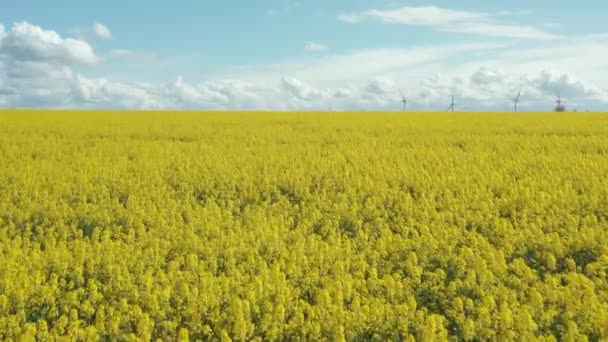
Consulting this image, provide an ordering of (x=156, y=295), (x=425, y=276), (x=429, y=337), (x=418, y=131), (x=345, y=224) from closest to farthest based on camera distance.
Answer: (x=429, y=337)
(x=156, y=295)
(x=425, y=276)
(x=345, y=224)
(x=418, y=131)

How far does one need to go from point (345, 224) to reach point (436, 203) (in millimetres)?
1861

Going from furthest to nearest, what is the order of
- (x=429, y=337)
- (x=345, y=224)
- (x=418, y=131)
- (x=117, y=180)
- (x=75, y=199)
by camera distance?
(x=418, y=131) < (x=117, y=180) < (x=75, y=199) < (x=345, y=224) < (x=429, y=337)

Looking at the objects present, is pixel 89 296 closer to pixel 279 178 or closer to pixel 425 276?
pixel 425 276

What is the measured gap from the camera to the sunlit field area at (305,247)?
530 cm

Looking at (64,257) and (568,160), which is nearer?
(64,257)

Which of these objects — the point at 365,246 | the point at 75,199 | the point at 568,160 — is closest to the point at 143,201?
the point at 75,199

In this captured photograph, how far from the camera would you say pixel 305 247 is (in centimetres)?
750

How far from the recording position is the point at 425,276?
690cm

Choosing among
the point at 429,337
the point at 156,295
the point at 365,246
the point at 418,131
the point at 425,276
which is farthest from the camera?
the point at 418,131

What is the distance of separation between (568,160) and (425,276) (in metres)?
9.69

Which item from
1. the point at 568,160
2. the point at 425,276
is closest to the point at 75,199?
the point at 425,276

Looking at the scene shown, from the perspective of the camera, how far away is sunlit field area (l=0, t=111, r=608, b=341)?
530 cm

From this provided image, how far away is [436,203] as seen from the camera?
1023cm

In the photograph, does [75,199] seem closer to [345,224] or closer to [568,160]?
[345,224]
